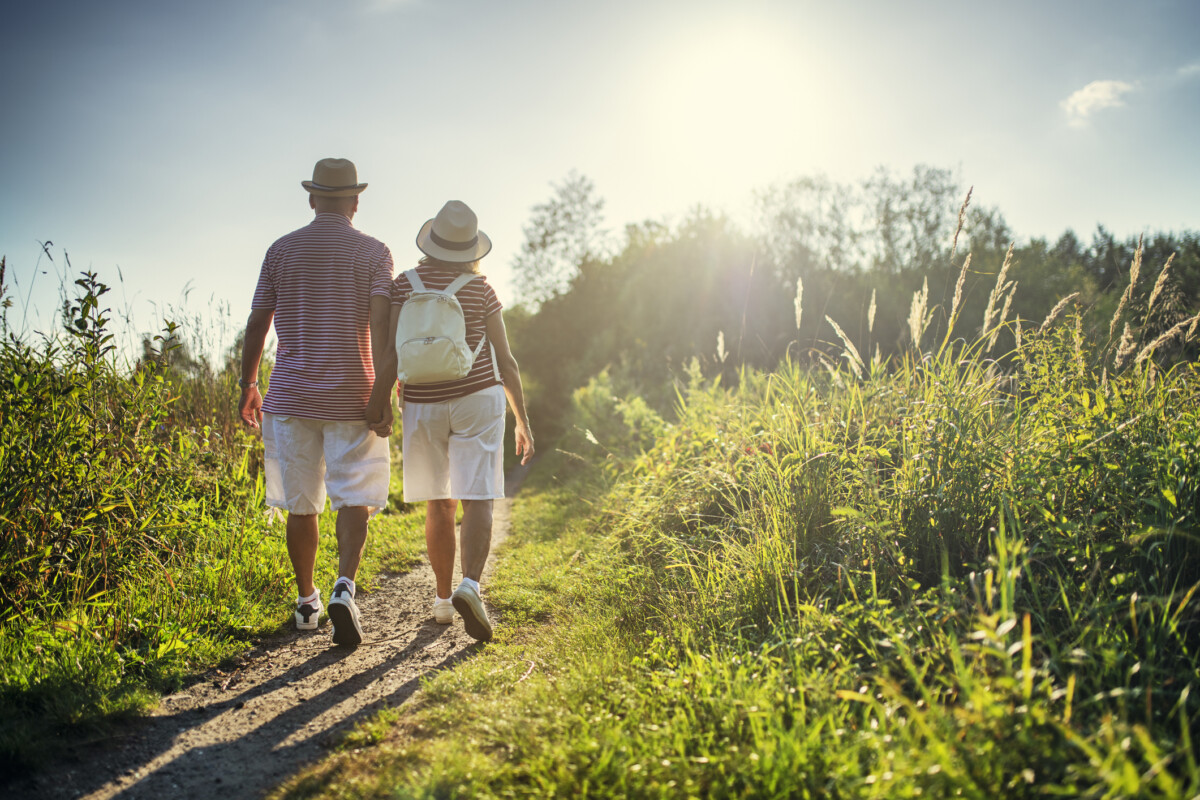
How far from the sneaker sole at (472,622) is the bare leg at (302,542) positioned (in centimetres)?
86

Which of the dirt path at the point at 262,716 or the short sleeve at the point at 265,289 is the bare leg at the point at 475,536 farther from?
the short sleeve at the point at 265,289

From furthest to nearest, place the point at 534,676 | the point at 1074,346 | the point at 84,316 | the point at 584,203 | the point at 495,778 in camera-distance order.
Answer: the point at 584,203 → the point at 1074,346 → the point at 84,316 → the point at 534,676 → the point at 495,778

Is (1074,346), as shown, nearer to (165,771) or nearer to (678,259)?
(165,771)

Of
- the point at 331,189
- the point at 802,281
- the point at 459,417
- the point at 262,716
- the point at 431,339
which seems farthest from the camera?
the point at 802,281

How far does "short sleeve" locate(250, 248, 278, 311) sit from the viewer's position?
131 inches

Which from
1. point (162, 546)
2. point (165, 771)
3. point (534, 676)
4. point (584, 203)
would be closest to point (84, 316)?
point (162, 546)

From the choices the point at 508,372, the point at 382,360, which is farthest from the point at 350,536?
the point at 508,372

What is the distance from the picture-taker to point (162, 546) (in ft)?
11.5

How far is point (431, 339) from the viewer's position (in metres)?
3.03

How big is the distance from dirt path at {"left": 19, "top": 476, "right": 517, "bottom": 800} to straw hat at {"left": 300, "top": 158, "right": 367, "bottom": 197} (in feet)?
7.86

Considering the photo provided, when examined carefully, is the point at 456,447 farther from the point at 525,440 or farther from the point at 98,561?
the point at 98,561

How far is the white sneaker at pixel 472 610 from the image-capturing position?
3078mm

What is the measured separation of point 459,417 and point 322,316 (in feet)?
2.87

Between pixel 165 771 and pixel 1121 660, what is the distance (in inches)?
126
